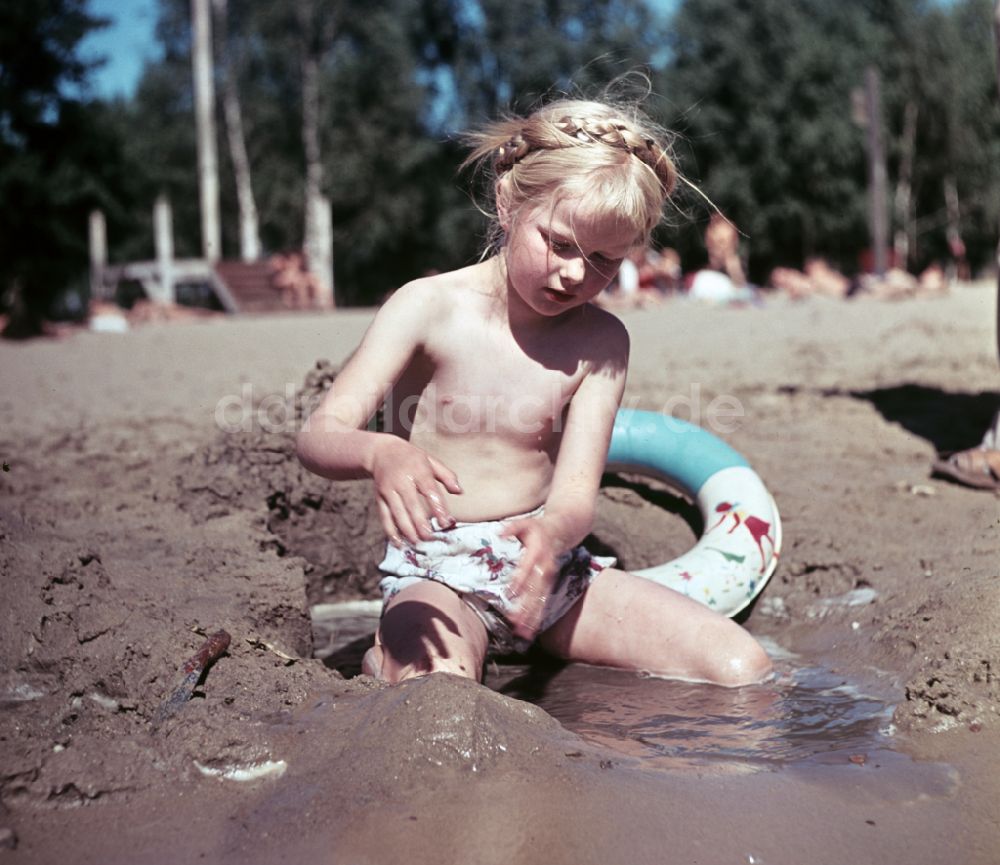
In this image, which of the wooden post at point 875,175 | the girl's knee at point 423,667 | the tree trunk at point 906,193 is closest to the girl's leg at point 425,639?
the girl's knee at point 423,667

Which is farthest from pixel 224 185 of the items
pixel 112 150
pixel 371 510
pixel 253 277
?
pixel 371 510

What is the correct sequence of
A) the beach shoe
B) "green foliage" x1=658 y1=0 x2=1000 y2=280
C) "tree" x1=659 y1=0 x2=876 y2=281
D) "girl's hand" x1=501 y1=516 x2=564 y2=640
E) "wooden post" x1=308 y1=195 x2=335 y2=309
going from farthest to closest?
"green foliage" x1=658 y1=0 x2=1000 y2=280
"tree" x1=659 y1=0 x2=876 y2=281
"wooden post" x1=308 y1=195 x2=335 y2=309
the beach shoe
"girl's hand" x1=501 y1=516 x2=564 y2=640

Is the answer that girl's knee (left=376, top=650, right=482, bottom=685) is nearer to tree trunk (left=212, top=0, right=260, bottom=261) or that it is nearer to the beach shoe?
the beach shoe

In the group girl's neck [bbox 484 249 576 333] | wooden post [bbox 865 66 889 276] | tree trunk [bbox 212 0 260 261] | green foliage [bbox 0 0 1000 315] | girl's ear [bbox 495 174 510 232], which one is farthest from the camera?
green foliage [bbox 0 0 1000 315]

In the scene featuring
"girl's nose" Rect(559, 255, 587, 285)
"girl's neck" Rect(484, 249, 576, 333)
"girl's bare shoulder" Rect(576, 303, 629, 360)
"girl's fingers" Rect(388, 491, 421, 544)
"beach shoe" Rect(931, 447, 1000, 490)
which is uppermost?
"girl's nose" Rect(559, 255, 587, 285)

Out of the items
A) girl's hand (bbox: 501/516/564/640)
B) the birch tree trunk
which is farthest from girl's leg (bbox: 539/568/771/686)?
the birch tree trunk

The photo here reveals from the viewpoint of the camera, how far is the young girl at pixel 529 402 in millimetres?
2473

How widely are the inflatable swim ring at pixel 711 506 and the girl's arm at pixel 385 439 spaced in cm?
101

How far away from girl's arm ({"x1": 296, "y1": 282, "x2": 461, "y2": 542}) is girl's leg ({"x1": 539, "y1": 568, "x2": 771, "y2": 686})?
78 centimetres

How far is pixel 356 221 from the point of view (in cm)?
3038

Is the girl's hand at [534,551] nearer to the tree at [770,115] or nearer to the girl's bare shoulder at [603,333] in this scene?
the girl's bare shoulder at [603,333]

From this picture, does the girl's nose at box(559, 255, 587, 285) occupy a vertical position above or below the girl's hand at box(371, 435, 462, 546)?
above

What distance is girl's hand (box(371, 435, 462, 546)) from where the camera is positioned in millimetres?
1826

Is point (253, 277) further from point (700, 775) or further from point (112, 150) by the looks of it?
point (700, 775)
